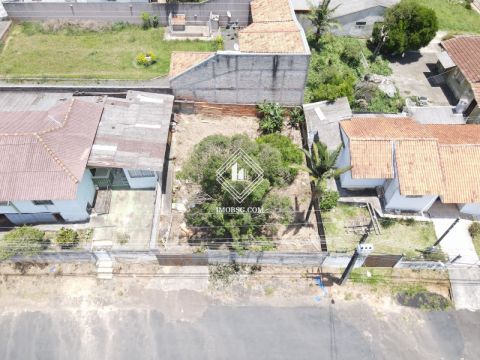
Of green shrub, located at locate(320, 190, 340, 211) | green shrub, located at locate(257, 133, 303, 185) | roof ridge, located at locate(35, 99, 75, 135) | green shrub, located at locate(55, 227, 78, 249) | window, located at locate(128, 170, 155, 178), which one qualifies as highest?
roof ridge, located at locate(35, 99, 75, 135)

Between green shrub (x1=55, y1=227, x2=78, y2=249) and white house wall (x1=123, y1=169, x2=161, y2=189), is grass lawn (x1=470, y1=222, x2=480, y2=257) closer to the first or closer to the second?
white house wall (x1=123, y1=169, x2=161, y2=189)

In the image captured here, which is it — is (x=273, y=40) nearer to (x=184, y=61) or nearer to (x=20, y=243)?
(x=184, y=61)

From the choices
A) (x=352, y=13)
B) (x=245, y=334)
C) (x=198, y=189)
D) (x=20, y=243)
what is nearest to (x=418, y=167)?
(x=198, y=189)

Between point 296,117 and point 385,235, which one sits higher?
point 296,117

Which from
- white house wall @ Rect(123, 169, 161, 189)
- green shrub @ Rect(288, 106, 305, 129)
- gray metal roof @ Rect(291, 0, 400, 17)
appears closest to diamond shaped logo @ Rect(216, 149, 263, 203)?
white house wall @ Rect(123, 169, 161, 189)

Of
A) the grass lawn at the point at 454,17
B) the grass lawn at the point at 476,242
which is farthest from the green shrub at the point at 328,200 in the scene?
the grass lawn at the point at 454,17

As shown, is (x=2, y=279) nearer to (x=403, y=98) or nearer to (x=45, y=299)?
(x=45, y=299)

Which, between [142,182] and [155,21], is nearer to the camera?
[142,182]
